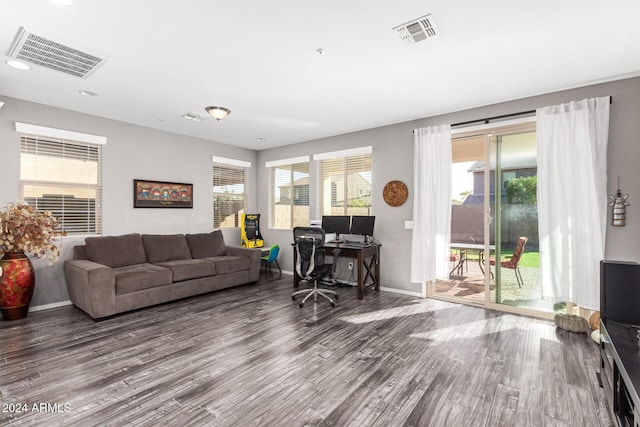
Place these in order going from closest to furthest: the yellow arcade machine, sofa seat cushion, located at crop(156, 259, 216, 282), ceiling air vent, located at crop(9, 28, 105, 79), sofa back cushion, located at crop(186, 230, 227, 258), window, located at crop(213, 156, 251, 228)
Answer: ceiling air vent, located at crop(9, 28, 105, 79), sofa seat cushion, located at crop(156, 259, 216, 282), sofa back cushion, located at crop(186, 230, 227, 258), window, located at crop(213, 156, 251, 228), the yellow arcade machine

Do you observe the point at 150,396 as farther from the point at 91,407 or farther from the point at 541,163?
the point at 541,163

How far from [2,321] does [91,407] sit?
8.57 ft

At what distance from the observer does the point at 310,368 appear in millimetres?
2490

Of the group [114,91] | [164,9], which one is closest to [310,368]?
[164,9]

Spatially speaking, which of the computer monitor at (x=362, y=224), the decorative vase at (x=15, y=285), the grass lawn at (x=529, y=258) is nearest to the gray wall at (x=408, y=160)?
the computer monitor at (x=362, y=224)

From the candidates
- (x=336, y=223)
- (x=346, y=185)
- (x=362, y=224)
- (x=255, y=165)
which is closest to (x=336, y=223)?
(x=336, y=223)

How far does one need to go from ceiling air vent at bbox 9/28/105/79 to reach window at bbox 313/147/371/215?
3.58 m

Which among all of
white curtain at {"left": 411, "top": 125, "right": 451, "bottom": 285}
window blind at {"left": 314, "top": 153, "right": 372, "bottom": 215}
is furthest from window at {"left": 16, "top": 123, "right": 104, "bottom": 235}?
white curtain at {"left": 411, "top": 125, "right": 451, "bottom": 285}

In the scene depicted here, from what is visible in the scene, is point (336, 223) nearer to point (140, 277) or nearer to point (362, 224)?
point (362, 224)

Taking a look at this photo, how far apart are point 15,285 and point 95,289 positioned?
34.9 inches

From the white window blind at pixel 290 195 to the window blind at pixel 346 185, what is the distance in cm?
43

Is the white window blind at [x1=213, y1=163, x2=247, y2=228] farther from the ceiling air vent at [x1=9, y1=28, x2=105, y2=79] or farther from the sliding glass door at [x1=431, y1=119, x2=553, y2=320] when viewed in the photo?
the sliding glass door at [x1=431, y1=119, x2=553, y2=320]

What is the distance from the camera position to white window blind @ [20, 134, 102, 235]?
3.92 metres

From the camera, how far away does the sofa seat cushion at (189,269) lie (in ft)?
14.1
